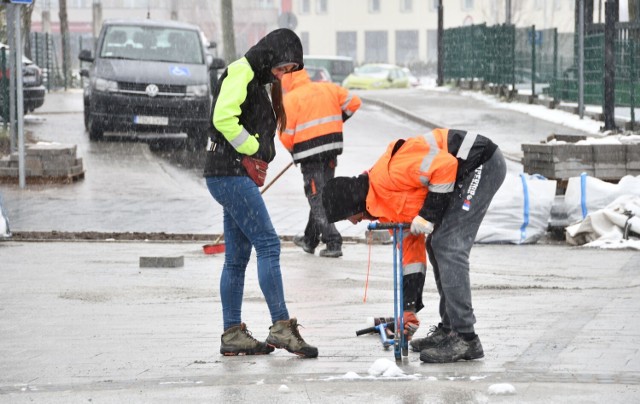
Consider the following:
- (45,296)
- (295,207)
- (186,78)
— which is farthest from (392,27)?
(45,296)

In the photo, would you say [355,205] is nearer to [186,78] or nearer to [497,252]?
[497,252]

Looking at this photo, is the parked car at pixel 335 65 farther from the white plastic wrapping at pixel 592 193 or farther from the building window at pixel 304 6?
A: the white plastic wrapping at pixel 592 193

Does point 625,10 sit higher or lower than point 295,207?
higher

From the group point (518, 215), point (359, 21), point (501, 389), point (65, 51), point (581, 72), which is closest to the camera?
point (501, 389)

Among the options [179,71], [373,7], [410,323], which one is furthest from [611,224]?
[373,7]

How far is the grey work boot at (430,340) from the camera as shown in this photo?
7.66 metres

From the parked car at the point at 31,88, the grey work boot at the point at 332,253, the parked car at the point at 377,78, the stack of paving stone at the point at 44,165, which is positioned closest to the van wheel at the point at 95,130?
the parked car at the point at 31,88

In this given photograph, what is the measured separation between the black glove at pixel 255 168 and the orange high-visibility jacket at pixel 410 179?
27.7 inches

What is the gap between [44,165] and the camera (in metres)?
17.9

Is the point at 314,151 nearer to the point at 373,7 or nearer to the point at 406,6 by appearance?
the point at 406,6

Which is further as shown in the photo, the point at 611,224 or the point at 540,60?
the point at 540,60

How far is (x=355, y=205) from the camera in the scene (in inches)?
286

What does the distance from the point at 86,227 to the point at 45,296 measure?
4.26 meters

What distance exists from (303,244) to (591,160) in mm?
Answer: 3345
